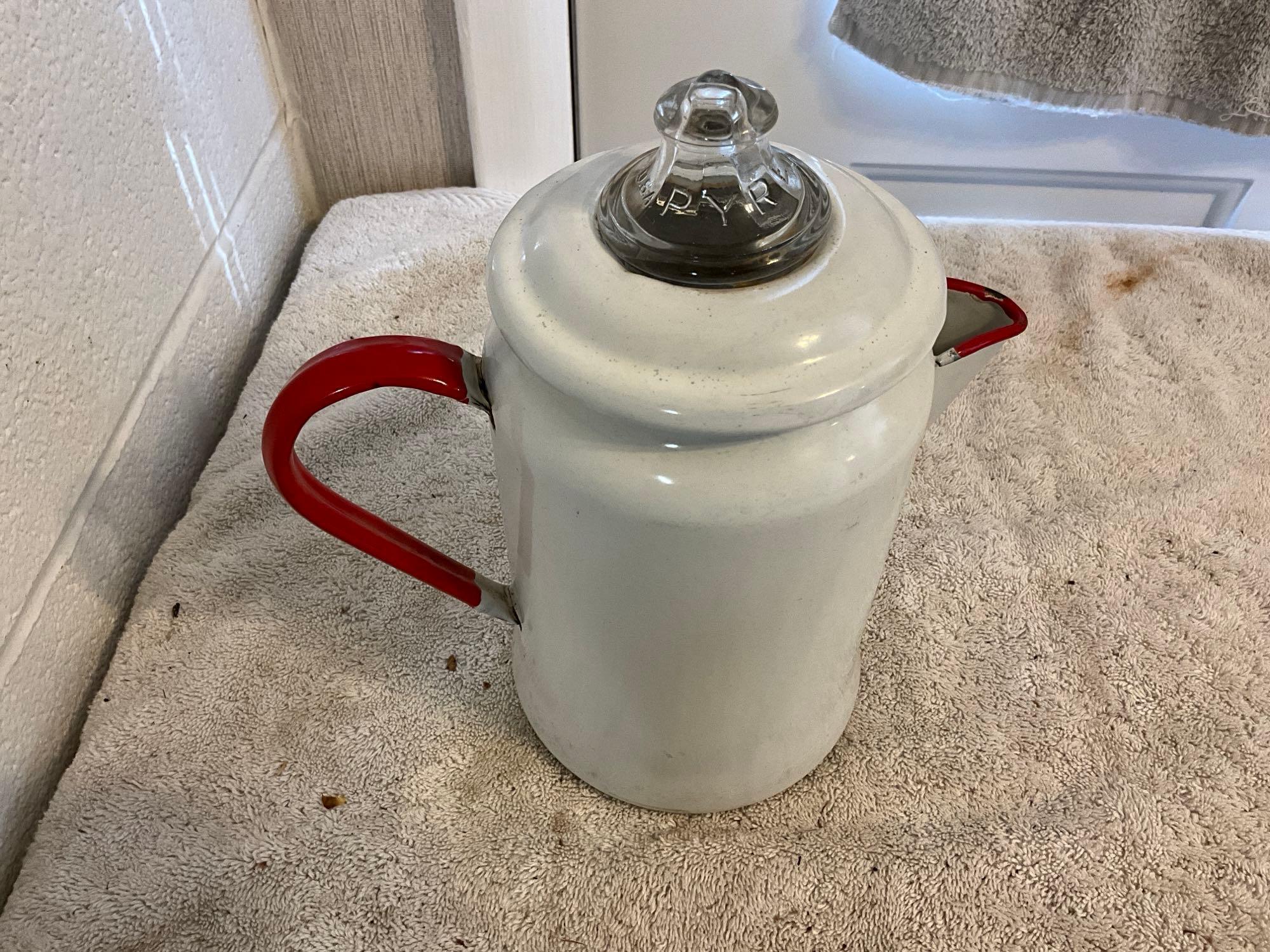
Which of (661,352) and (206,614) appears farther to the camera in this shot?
(206,614)

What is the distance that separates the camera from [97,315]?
459 mm

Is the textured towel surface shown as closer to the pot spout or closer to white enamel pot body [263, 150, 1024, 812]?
white enamel pot body [263, 150, 1024, 812]

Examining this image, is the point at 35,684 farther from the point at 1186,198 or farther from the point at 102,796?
the point at 1186,198

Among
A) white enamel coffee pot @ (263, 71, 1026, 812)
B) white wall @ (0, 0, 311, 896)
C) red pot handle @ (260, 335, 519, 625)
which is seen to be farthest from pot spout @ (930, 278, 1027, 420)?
white wall @ (0, 0, 311, 896)

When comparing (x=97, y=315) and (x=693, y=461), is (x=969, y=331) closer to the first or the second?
(x=693, y=461)

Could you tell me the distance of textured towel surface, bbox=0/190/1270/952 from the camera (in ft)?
1.29

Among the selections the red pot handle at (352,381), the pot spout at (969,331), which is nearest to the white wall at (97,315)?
the red pot handle at (352,381)

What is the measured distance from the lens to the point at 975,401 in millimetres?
629

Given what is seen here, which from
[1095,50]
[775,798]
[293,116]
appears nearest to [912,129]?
[1095,50]

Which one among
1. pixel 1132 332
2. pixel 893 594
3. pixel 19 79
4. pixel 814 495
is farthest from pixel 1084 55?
pixel 19 79

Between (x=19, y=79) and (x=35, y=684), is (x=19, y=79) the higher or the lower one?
the higher one

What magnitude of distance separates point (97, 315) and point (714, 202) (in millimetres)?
335

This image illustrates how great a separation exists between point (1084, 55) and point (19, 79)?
68 cm

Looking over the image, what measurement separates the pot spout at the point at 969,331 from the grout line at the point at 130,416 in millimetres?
407
